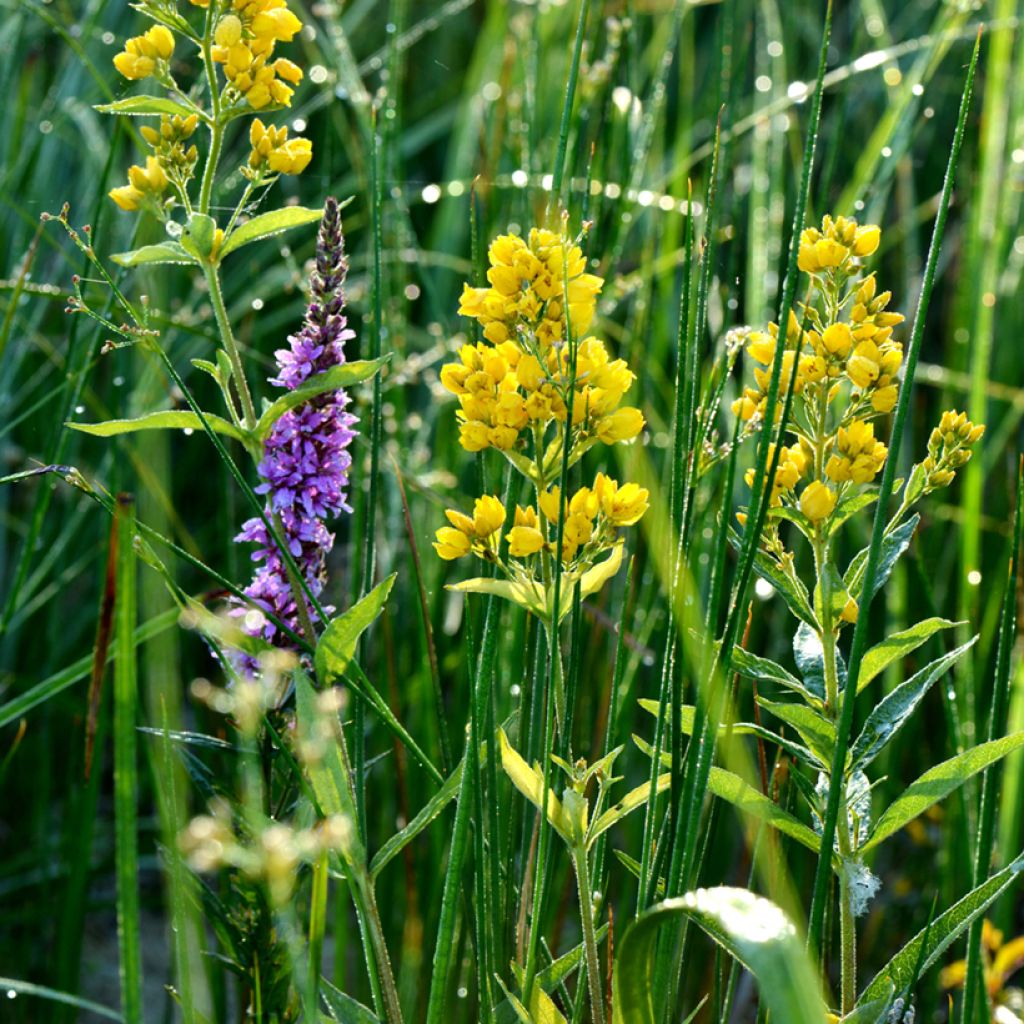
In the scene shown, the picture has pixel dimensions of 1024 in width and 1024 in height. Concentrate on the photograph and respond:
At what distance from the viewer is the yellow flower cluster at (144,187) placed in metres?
0.84

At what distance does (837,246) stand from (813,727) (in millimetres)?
289

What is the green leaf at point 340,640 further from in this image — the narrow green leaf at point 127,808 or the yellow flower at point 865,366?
the yellow flower at point 865,366

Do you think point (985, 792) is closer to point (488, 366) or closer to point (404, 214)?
point (488, 366)

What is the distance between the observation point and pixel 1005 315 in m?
2.01

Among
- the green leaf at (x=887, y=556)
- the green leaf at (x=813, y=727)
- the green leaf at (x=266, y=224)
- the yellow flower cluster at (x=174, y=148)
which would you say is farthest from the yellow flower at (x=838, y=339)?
the yellow flower cluster at (x=174, y=148)

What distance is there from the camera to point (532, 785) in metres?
0.73

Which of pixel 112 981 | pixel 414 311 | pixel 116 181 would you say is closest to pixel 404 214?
pixel 116 181

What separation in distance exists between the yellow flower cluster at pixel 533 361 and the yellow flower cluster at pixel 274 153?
18 centimetres

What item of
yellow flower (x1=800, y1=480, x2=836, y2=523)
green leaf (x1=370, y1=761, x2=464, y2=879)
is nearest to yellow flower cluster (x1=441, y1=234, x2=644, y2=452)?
yellow flower (x1=800, y1=480, x2=836, y2=523)

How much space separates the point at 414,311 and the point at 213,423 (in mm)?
1777

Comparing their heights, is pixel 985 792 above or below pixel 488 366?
below

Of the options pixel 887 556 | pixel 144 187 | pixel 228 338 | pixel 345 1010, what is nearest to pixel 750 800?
pixel 887 556

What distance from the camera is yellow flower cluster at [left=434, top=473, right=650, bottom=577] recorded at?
2.39 ft

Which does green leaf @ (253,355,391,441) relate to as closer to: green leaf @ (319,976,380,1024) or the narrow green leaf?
the narrow green leaf
